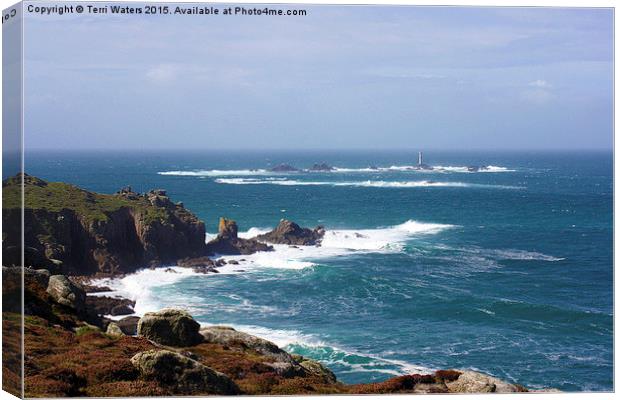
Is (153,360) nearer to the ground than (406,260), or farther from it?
nearer to the ground

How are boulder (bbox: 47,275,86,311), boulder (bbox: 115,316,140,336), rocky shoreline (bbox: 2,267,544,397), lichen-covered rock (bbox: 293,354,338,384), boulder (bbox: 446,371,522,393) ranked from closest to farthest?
rocky shoreline (bbox: 2,267,544,397) → boulder (bbox: 446,371,522,393) → lichen-covered rock (bbox: 293,354,338,384) → boulder (bbox: 47,275,86,311) → boulder (bbox: 115,316,140,336)

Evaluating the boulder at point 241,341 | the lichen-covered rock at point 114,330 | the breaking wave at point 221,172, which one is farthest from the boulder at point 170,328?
the breaking wave at point 221,172

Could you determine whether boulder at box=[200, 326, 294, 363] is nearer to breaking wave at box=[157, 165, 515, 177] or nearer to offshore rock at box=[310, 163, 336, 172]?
breaking wave at box=[157, 165, 515, 177]

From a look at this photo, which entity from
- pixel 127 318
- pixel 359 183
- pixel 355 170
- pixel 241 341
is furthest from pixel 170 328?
pixel 359 183

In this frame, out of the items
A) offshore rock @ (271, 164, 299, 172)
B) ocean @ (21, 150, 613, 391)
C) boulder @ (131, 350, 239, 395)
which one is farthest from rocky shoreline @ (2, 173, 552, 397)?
offshore rock @ (271, 164, 299, 172)

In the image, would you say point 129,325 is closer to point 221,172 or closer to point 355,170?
point 221,172

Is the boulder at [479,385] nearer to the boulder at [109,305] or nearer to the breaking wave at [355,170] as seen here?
the breaking wave at [355,170]

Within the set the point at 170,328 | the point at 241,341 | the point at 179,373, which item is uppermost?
the point at 170,328
